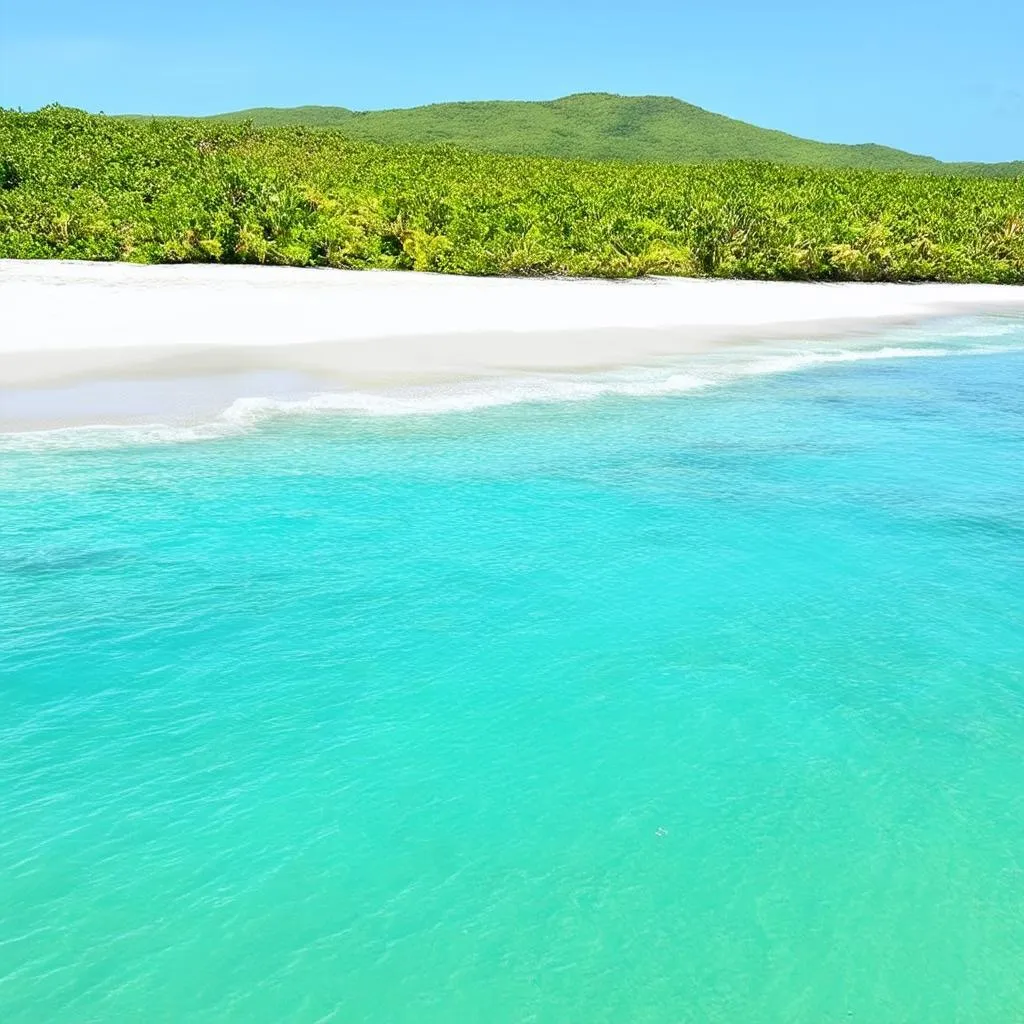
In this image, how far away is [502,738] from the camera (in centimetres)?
386

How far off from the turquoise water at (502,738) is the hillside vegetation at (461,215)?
9.55 m

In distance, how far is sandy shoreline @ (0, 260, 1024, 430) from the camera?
30.4ft

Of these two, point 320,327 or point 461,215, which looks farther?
point 461,215

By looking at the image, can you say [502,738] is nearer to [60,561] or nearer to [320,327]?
[60,561]

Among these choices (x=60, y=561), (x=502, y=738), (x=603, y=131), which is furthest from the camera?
(x=603, y=131)

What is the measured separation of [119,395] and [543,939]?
6.94 m

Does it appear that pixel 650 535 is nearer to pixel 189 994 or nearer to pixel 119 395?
pixel 189 994

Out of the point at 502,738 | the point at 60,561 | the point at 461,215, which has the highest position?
the point at 461,215

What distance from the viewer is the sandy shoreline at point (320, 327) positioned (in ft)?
30.4

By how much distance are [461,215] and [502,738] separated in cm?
1523

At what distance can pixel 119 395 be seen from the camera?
869 centimetres

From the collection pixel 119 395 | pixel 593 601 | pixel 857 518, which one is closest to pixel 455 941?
pixel 593 601

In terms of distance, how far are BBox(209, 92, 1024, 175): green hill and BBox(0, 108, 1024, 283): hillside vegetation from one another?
21.5 m

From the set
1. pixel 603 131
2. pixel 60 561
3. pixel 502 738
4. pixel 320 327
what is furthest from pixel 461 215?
pixel 603 131
